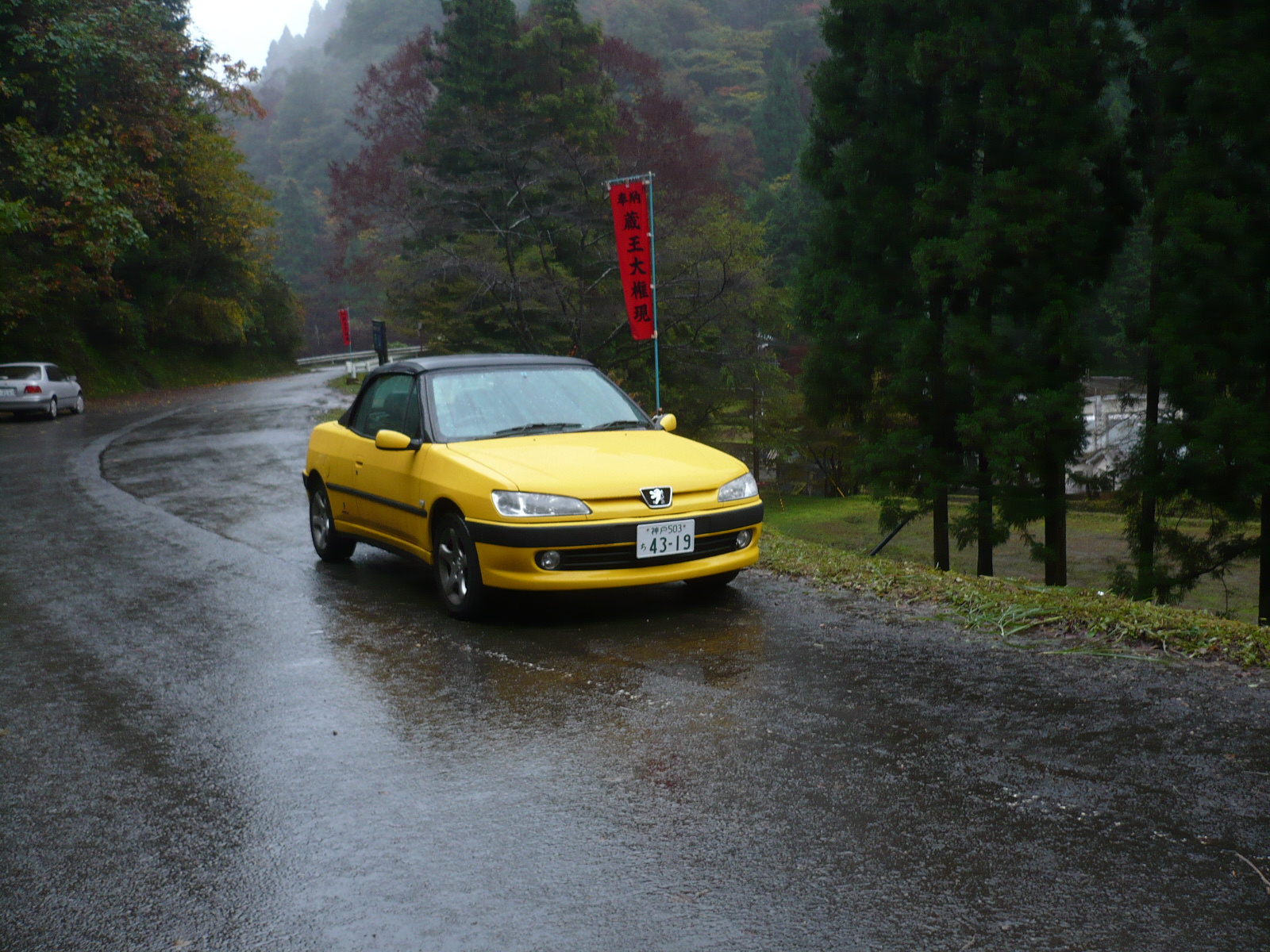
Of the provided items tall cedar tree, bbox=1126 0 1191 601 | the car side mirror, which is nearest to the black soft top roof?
the car side mirror

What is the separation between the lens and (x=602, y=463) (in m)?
6.52

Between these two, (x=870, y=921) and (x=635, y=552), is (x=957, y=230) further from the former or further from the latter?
(x=870, y=921)

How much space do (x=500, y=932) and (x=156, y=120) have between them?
34.6 meters

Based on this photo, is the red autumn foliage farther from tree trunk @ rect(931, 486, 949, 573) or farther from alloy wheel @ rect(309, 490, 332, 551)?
alloy wheel @ rect(309, 490, 332, 551)

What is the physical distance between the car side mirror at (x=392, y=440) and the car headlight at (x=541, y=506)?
1.04m

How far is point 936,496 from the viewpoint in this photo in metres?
17.2

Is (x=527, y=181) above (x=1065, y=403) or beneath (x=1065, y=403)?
above

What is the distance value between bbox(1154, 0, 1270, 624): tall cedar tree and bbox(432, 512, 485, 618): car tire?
10506mm

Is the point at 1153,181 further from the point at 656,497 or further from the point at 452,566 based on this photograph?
the point at 452,566

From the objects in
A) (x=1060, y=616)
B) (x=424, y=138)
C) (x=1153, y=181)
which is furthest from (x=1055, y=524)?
(x=424, y=138)

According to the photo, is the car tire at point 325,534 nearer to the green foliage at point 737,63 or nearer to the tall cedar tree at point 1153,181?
the tall cedar tree at point 1153,181

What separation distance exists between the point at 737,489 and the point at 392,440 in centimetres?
215

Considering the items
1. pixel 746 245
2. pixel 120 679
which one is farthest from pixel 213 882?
pixel 746 245

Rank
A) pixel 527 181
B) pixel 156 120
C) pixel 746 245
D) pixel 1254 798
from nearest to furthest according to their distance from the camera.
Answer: pixel 1254 798 → pixel 527 181 → pixel 746 245 → pixel 156 120
